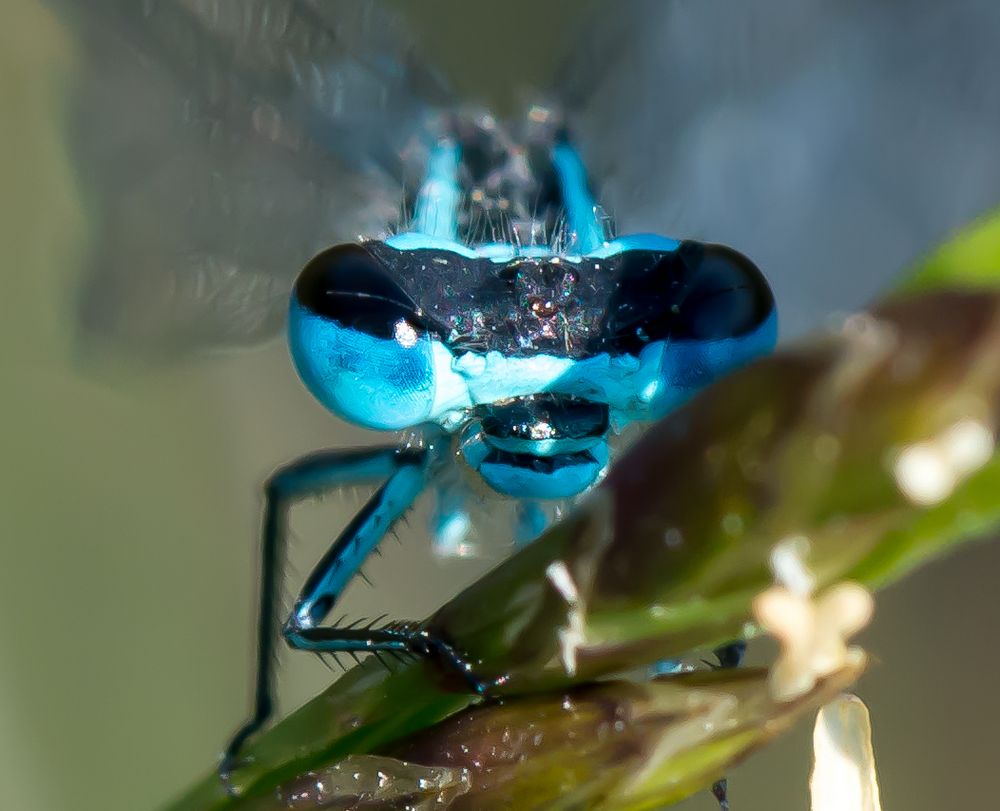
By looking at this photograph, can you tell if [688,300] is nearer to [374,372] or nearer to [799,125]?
[374,372]

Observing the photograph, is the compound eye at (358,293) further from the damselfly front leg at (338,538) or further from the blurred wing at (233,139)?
the blurred wing at (233,139)

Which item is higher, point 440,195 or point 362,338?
point 440,195

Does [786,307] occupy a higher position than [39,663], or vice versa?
[786,307]

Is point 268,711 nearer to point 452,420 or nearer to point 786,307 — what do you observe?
point 452,420

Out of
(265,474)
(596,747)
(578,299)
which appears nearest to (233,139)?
(265,474)

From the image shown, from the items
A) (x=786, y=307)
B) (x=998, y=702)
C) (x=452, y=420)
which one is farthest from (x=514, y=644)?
(x=998, y=702)

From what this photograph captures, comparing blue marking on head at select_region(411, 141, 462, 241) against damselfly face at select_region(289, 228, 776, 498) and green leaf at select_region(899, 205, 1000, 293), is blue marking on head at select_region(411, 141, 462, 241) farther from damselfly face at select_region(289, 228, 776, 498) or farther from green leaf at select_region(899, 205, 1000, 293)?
green leaf at select_region(899, 205, 1000, 293)
